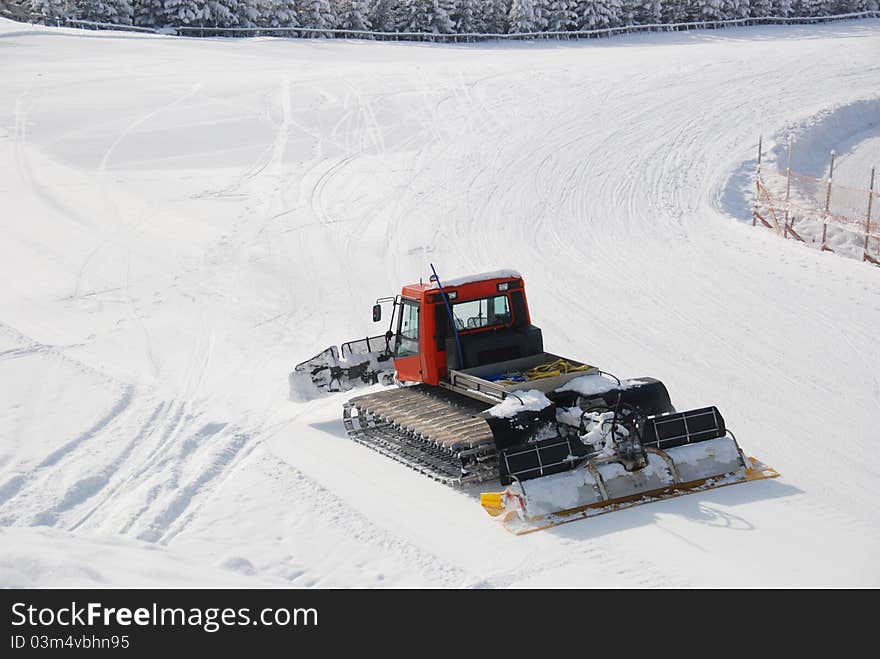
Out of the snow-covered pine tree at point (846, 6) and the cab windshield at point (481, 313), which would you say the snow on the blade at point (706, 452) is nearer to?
the cab windshield at point (481, 313)

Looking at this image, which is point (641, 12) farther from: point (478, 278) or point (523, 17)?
point (478, 278)

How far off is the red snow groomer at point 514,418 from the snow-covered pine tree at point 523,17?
45.9 m

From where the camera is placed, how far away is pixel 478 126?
33188mm

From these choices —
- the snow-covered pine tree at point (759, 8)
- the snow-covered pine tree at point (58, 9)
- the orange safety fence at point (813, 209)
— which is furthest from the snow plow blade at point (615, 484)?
the snow-covered pine tree at point (759, 8)

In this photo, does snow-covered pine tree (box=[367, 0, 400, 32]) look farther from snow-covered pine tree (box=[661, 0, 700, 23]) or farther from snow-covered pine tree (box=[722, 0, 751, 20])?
snow-covered pine tree (box=[722, 0, 751, 20])

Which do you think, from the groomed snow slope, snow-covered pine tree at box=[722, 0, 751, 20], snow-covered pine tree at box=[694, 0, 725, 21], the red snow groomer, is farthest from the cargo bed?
snow-covered pine tree at box=[722, 0, 751, 20]

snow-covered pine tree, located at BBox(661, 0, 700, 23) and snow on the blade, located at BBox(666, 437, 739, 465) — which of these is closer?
snow on the blade, located at BBox(666, 437, 739, 465)

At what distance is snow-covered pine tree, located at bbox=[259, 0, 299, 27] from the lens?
5525 cm

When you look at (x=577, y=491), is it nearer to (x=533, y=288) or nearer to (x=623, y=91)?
(x=533, y=288)

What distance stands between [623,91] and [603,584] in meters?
29.4

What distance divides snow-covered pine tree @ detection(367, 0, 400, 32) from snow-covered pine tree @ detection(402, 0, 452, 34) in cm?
53

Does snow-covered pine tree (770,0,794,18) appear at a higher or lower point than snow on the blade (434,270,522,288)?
higher

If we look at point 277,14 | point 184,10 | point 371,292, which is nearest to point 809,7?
point 277,14

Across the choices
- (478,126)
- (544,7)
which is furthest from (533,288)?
(544,7)
